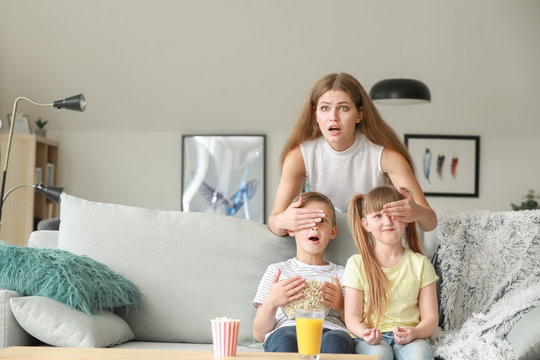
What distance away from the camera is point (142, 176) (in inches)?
262

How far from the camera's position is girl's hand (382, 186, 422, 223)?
210cm

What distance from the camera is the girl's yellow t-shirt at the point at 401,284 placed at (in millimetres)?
2078

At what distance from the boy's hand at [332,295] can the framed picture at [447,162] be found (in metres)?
4.61

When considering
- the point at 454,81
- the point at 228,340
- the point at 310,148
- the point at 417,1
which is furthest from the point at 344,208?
the point at 454,81

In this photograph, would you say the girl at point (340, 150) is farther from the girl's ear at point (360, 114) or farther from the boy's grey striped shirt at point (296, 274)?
the boy's grey striped shirt at point (296, 274)

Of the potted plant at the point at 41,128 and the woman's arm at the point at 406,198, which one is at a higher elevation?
the potted plant at the point at 41,128

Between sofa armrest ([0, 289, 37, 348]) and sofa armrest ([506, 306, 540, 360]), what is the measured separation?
1324 mm

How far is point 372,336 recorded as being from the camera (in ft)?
6.38

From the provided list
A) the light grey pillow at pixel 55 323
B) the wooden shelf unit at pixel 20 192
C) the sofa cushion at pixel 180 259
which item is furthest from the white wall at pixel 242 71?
the light grey pillow at pixel 55 323

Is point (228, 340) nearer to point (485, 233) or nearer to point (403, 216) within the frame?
point (403, 216)

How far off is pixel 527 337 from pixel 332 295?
0.58m

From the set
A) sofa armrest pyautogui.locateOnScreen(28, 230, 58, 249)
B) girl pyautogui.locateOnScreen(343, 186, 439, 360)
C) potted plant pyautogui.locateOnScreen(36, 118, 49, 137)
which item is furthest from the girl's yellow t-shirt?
potted plant pyautogui.locateOnScreen(36, 118, 49, 137)

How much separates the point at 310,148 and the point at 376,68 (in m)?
3.84

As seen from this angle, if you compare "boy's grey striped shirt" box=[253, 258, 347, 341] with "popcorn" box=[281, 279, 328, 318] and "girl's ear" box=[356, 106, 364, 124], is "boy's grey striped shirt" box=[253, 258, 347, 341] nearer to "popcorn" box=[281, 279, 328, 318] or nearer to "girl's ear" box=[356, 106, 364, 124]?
"popcorn" box=[281, 279, 328, 318]
